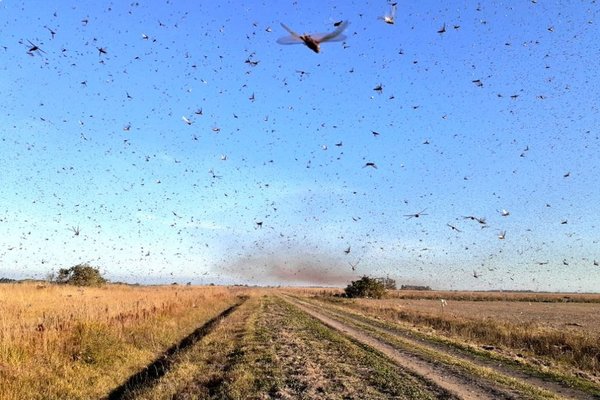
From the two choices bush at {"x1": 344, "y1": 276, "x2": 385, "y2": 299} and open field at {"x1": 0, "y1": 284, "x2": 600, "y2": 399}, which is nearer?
open field at {"x1": 0, "y1": 284, "x2": 600, "y2": 399}

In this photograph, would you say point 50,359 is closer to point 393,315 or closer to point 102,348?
point 102,348

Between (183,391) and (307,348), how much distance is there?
7.02 meters

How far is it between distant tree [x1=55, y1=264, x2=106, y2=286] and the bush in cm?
4981

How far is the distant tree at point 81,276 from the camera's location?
69.1m

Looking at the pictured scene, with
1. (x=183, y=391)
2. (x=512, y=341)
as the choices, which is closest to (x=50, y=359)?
(x=183, y=391)

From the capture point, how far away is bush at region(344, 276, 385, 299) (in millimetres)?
97250

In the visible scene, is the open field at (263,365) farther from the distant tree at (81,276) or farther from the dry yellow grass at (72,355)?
the distant tree at (81,276)

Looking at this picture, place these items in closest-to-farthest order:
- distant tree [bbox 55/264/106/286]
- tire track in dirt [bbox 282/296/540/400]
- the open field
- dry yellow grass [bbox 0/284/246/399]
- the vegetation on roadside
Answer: dry yellow grass [bbox 0/284/246/399], the open field, tire track in dirt [bbox 282/296/540/400], the vegetation on roadside, distant tree [bbox 55/264/106/286]

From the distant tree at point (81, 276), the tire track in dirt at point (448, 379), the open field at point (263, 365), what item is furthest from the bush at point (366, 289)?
the tire track in dirt at point (448, 379)

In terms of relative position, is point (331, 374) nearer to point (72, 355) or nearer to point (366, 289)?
point (72, 355)

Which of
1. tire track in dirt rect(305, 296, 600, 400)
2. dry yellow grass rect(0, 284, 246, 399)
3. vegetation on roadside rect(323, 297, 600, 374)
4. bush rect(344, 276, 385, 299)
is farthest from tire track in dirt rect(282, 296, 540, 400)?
bush rect(344, 276, 385, 299)

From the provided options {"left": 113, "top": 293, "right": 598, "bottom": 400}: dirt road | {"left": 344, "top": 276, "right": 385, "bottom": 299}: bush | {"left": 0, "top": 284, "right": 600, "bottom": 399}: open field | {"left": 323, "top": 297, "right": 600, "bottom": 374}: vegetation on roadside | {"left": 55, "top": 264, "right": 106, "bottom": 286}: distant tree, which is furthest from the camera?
{"left": 344, "top": 276, "right": 385, "bottom": 299}: bush

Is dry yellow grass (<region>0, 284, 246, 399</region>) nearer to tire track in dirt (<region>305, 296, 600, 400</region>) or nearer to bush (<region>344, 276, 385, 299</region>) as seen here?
tire track in dirt (<region>305, 296, 600, 400</region>)

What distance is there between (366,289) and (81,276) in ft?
180
